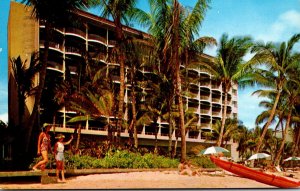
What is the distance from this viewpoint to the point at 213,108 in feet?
56.3

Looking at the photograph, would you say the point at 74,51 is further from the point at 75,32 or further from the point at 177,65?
the point at 177,65

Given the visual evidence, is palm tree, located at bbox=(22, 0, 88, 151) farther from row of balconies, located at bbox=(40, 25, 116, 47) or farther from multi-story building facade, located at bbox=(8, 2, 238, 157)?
row of balconies, located at bbox=(40, 25, 116, 47)

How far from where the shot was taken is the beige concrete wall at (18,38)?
43.0ft

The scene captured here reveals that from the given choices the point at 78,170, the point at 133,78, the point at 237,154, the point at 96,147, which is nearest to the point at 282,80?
the point at 237,154

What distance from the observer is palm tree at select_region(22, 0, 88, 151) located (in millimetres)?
13227

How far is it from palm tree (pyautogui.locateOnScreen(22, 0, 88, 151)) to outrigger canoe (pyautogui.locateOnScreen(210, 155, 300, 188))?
629 centimetres

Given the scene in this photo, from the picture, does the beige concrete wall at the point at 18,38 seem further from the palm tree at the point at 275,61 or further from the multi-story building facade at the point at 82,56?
the palm tree at the point at 275,61

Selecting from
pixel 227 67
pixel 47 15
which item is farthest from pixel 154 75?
pixel 47 15

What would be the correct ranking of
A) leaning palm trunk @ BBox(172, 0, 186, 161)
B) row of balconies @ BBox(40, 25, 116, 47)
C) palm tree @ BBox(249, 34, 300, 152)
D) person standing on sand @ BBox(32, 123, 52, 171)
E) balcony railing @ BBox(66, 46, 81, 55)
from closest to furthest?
person standing on sand @ BBox(32, 123, 52, 171), row of balconies @ BBox(40, 25, 116, 47), balcony railing @ BBox(66, 46, 81, 55), leaning palm trunk @ BBox(172, 0, 186, 161), palm tree @ BBox(249, 34, 300, 152)

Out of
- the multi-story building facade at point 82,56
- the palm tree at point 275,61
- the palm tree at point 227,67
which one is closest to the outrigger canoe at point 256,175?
the palm tree at point 227,67

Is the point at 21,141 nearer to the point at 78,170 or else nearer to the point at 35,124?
the point at 35,124

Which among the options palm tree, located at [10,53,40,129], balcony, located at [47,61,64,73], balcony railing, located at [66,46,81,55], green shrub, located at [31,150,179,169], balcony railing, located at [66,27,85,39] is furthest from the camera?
balcony, located at [47,61,64,73]

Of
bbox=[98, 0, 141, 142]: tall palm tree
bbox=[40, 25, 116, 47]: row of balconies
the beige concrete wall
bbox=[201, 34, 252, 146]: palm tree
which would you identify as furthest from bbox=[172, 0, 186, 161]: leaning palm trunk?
the beige concrete wall

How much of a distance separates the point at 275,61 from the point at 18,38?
10018 millimetres
